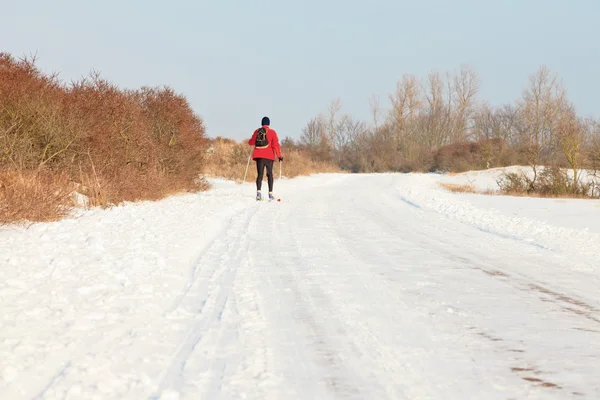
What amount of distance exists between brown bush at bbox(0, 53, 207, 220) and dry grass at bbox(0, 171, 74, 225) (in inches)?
10.6

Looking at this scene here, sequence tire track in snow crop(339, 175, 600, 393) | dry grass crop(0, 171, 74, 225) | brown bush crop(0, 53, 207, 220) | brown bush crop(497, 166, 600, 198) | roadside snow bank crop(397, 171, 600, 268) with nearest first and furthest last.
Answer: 1. tire track in snow crop(339, 175, 600, 393)
2. roadside snow bank crop(397, 171, 600, 268)
3. dry grass crop(0, 171, 74, 225)
4. brown bush crop(0, 53, 207, 220)
5. brown bush crop(497, 166, 600, 198)

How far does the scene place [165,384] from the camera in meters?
2.57

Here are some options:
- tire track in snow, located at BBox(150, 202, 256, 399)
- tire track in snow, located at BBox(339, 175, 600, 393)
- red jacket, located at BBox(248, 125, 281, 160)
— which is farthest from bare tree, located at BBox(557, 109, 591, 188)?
tire track in snow, located at BBox(150, 202, 256, 399)

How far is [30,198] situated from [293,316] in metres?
5.38

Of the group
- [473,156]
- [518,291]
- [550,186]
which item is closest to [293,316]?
[518,291]

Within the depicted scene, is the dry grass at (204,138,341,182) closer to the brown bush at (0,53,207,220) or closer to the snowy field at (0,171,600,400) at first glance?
the brown bush at (0,53,207,220)

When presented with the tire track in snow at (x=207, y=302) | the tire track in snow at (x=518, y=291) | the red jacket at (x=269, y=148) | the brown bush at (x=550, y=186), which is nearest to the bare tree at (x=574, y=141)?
the brown bush at (x=550, y=186)

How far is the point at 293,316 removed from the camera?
3.75m

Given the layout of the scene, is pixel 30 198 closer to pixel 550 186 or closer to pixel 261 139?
pixel 261 139

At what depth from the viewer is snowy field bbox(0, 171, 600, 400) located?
259cm

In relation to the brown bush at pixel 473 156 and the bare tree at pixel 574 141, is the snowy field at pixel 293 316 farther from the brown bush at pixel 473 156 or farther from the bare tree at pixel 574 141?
the brown bush at pixel 473 156

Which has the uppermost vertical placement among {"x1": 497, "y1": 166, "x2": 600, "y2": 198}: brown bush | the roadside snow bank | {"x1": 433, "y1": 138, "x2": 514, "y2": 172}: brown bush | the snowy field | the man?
{"x1": 433, "y1": 138, "x2": 514, "y2": 172}: brown bush

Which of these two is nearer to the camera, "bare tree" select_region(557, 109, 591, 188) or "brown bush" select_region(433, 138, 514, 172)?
"bare tree" select_region(557, 109, 591, 188)

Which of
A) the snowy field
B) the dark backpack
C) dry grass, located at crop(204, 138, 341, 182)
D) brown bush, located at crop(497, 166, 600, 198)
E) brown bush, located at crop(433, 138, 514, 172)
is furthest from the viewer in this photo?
brown bush, located at crop(433, 138, 514, 172)
